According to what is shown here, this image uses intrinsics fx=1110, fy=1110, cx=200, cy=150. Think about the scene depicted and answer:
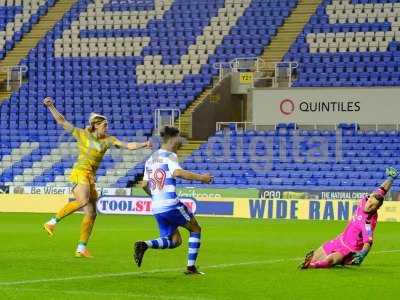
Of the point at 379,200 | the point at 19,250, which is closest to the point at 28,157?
the point at 19,250

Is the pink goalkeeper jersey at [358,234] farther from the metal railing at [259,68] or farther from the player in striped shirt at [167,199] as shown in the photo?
the metal railing at [259,68]

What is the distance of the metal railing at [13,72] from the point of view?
46703 mm

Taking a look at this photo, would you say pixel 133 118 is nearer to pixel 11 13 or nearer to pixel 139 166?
pixel 139 166

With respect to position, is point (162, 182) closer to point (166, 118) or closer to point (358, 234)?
point (358, 234)

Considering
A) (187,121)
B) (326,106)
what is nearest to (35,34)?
(187,121)

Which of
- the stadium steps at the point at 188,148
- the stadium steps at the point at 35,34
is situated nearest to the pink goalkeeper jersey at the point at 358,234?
the stadium steps at the point at 188,148

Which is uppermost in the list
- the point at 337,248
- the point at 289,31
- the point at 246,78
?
the point at 289,31

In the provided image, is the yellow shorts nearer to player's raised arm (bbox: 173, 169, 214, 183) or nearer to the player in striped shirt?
the player in striped shirt

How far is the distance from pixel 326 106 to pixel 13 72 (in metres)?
14.3

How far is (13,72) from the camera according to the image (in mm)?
47344

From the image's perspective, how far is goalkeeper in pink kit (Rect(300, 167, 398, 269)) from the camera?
15266 mm

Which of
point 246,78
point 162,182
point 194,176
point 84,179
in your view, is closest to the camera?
point 194,176

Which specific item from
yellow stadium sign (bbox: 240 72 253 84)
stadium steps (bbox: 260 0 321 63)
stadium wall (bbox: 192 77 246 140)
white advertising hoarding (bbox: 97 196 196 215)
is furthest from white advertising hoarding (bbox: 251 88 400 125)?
white advertising hoarding (bbox: 97 196 196 215)

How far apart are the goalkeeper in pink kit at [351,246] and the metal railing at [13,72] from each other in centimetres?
3269
